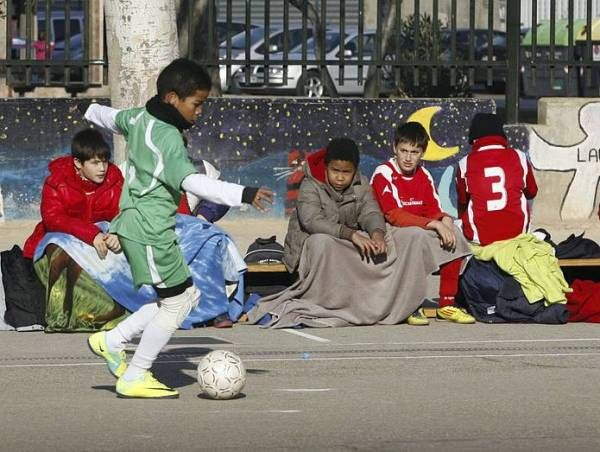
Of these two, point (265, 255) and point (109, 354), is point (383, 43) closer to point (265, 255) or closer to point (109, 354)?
point (265, 255)

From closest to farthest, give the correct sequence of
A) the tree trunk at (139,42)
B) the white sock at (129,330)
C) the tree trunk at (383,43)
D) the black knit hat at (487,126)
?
1. the white sock at (129,330)
2. the black knit hat at (487,126)
3. the tree trunk at (139,42)
4. the tree trunk at (383,43)

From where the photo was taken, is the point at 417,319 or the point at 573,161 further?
the point at 573,161

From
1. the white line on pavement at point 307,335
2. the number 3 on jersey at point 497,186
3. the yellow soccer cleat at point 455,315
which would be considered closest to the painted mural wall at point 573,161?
the number 3 on jersey at point 497,186

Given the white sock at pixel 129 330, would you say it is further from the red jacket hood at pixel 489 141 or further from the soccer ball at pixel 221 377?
the red jacket hood at pixel 489 141

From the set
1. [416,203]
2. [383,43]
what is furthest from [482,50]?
[416,203]

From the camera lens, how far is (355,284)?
1038cm

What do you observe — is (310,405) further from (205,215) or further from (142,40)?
(142,40)

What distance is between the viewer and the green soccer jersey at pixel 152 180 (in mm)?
7551

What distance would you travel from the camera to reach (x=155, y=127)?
25.1 ft

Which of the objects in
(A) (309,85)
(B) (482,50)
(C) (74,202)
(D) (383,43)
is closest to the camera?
(C) (74,202)

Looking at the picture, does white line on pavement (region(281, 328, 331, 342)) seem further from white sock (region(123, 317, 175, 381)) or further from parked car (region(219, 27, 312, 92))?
parked car (region(219, 27, 312, 92))

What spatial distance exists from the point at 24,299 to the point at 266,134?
190 inches

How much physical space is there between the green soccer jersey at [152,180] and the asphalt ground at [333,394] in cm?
84

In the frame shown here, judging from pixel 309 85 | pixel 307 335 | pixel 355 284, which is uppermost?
pixel 309 85
